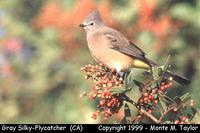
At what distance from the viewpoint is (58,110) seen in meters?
9.45

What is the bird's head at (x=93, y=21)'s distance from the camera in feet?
23.0

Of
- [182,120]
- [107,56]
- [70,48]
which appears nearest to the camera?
[182,120]

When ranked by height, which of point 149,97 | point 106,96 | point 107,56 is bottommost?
point 149,97

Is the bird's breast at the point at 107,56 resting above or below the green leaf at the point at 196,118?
above

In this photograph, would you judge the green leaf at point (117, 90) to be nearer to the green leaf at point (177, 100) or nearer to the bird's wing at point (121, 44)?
the green leaf at point (177, 100)

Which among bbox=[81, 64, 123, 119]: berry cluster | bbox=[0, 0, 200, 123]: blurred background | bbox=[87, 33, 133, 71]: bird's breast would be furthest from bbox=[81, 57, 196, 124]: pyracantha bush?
bbox=[0, 0, 200, 123]: blurred background

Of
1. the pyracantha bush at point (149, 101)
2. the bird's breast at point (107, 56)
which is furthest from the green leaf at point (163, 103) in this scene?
the bird's breast at point (107, 56)

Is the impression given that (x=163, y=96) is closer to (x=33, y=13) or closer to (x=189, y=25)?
(x=189, y=25)

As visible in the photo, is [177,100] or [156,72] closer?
[177,100]

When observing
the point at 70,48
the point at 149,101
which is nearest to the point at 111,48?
the point at 149,101

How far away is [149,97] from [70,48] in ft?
19.3

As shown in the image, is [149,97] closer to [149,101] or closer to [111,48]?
[149,101]

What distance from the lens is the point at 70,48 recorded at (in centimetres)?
1030

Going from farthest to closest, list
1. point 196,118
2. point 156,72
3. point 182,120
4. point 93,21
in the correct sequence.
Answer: point 93,21 → point 156,72 → point 196,118 → point 182,120
